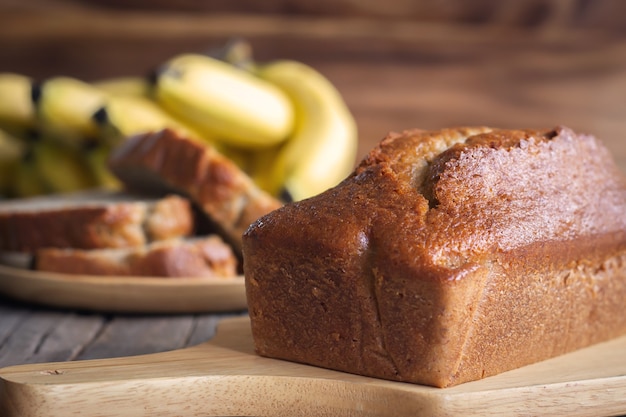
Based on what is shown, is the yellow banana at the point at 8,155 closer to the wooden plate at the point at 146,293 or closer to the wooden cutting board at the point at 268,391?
the wooden plate at the point at 146,293

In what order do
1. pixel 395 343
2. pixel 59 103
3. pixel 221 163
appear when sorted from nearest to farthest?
1. pixel 395 343
2. pixel 221 163
3. pixel 59 103

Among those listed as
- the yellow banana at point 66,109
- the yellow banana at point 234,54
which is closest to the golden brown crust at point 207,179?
the yellow banana at point 66,109

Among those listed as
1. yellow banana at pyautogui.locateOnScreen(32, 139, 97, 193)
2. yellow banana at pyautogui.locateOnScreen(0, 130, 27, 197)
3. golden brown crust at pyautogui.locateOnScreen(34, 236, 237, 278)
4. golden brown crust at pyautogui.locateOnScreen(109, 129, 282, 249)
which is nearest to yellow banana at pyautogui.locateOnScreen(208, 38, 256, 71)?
yellow banana at pyautogui.locateOnScreen(32, 139, 97, 193)

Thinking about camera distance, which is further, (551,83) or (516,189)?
(551,83)

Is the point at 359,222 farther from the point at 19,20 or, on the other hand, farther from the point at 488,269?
the point at 19,20

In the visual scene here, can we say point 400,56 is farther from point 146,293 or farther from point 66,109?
point 146,293

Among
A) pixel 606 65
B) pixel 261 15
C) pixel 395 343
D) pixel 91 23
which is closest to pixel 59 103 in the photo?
pixel 91 23

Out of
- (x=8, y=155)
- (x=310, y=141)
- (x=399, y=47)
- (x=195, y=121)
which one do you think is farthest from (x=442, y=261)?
(x=399, y=47)
